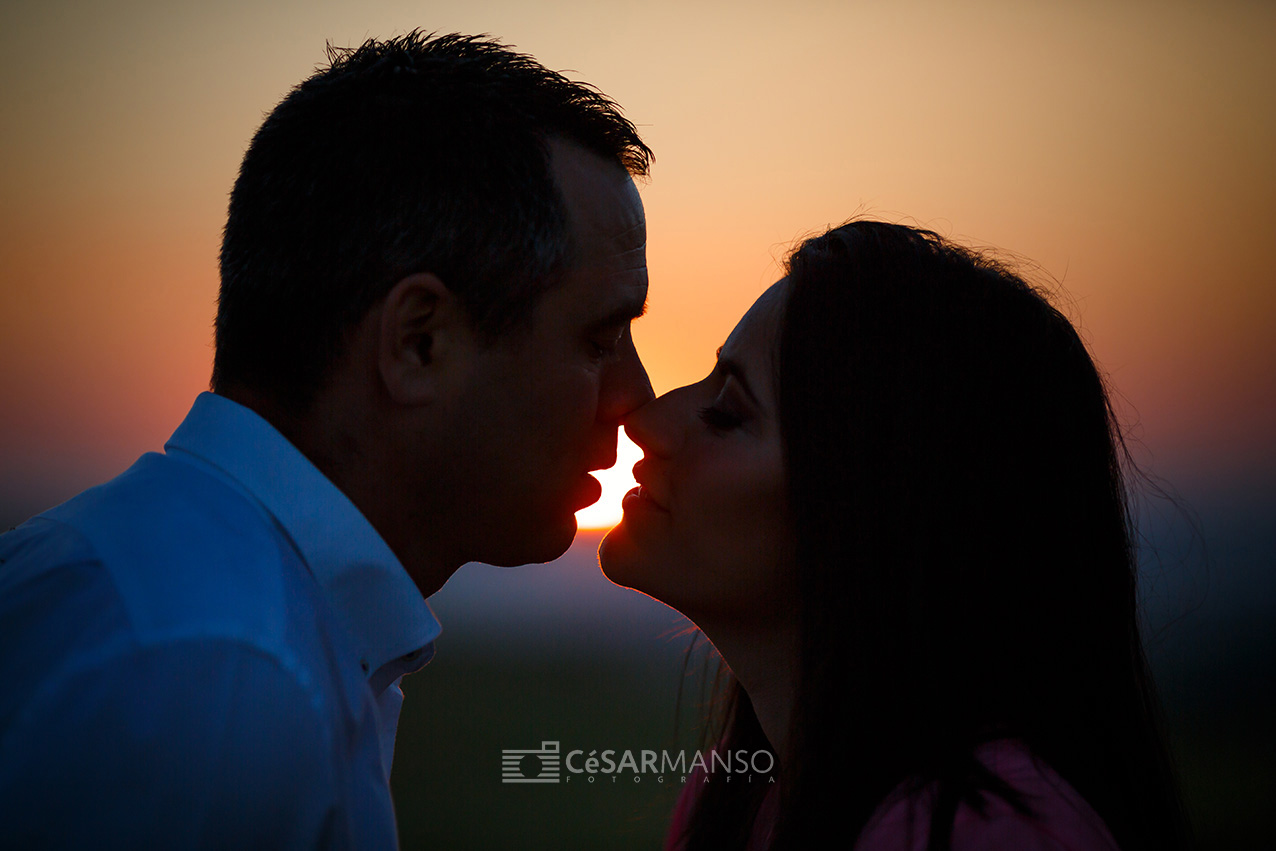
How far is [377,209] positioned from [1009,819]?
5.88ft

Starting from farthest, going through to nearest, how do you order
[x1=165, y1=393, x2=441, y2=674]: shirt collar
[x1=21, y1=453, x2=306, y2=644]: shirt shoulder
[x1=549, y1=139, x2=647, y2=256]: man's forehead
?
[x1=549, y1=139, x2=647, y2=256]: man's forehead, [x1=165, y1=393, x2=441, y2=674]: shirt collar, [x1=21, y1=453, x2=306, y2=644]: shirt shoulder

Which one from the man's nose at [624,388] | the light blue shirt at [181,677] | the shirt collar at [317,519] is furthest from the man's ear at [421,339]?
the man's nose at [624,388]

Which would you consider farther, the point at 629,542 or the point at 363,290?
the point at 629,542

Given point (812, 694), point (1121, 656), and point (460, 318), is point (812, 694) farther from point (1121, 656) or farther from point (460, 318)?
point (460, 318)

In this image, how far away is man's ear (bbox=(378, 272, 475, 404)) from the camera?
6.51 feet

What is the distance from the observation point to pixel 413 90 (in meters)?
2.12

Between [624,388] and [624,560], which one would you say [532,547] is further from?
[624,388]

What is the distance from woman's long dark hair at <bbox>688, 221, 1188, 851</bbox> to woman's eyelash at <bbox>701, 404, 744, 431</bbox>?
0.16 m

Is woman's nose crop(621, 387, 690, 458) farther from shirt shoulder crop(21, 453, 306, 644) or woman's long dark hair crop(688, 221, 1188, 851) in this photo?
shirt shoulder crop(21, 453, 306, 644)

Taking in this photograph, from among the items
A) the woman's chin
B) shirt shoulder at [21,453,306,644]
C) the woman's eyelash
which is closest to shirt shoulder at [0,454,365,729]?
shirt shoulder at [21,453,306,644]

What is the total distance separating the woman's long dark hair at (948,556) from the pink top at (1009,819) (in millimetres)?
66

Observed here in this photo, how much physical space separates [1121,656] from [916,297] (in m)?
0.99

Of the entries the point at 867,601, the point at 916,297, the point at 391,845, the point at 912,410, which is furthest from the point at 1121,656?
the point at 391,845

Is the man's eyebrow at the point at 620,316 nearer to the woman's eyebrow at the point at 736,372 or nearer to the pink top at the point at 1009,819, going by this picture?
the woman's eyebrow at the point at 736,372
